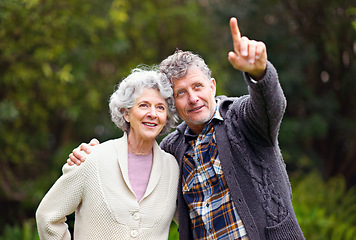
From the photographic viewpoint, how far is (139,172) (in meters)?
2.50

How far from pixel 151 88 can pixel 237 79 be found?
514 centimetres

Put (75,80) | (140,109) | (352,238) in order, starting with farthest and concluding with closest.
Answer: (75,80), (352,238), (140,109)

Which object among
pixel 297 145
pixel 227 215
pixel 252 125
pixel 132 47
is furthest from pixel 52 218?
pixel 297 145

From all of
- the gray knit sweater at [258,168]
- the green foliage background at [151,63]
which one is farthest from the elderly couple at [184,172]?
the green foliage background at [151,63]

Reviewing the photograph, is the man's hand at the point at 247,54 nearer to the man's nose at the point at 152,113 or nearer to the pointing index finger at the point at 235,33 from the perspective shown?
the pointing index finger at the point at 235,33

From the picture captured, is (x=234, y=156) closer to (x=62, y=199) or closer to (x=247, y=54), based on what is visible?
(x=247, y=54)

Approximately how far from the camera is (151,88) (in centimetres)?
251

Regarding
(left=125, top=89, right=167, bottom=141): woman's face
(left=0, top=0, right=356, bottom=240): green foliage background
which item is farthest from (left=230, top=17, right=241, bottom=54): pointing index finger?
(left=0, top=0, right=356, bottom=240): green foliage background

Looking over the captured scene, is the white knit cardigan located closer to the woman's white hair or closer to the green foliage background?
the woman's white hair

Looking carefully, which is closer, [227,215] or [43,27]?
[227,215]

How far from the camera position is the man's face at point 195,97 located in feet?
8.20

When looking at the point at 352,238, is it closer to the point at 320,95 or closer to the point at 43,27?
the point at 320,95

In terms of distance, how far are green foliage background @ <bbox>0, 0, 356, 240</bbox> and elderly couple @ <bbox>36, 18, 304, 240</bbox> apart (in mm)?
2515

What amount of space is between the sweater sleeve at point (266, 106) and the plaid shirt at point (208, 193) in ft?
0.95
